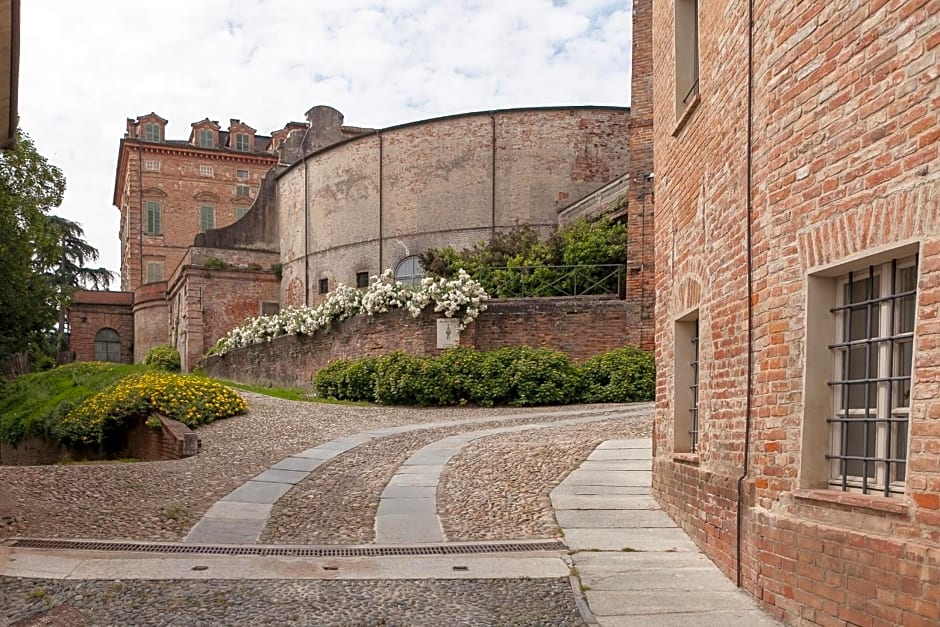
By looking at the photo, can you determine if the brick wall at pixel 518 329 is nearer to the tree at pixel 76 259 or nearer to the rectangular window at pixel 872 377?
the rectangular window at pixel 872 377

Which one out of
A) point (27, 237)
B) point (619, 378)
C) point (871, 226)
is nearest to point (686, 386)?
point (871, 226)

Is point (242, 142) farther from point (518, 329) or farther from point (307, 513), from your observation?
point (307, 513)

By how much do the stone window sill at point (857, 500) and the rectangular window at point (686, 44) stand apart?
14.4ft

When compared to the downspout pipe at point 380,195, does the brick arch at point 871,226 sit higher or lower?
lower

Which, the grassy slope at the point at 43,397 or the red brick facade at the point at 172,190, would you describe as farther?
the red brick facade at the point at 172,190

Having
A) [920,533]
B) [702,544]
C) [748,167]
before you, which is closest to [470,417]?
[702,544]

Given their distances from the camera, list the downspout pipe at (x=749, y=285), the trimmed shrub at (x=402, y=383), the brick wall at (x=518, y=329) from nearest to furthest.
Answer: the downspout pipe at (x=749, y=285) → the trimmed shrub at (x=402, y=383) → the brick wall at (x=518, y=329)

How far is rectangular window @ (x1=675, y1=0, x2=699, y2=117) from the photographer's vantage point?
7902mm

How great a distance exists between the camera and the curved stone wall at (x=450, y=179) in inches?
1156

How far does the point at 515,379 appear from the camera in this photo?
61.7 ft

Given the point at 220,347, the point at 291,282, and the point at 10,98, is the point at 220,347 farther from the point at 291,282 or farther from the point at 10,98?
the point at 10,98

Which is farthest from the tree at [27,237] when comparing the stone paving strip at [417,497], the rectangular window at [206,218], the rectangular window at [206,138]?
the rectangular window at [206,138]

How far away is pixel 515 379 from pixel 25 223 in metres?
15.2

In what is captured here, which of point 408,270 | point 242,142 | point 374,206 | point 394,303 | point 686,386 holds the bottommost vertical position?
point 686,386
